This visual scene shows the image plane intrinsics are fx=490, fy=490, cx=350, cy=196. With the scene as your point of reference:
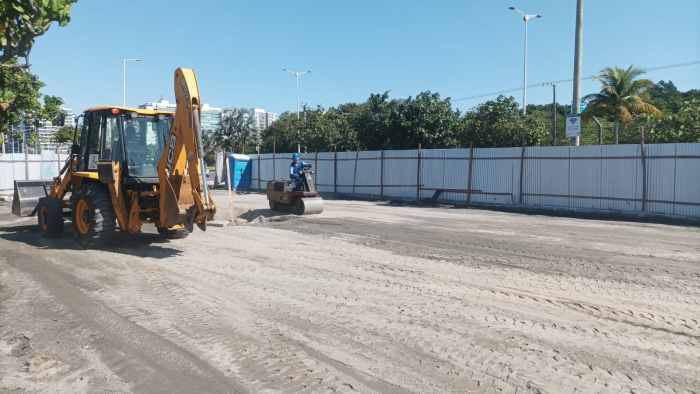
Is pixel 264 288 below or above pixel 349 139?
below

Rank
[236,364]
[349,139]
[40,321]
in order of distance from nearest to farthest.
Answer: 1. [236,364]
2. [40,321]
3. [349,139]

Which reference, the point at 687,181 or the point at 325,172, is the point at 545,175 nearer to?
the point at 687,181

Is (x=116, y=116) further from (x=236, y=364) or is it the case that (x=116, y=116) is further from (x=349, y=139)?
(x=349, y=139)

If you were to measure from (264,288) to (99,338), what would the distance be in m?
2.26

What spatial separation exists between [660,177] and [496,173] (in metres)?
5.57

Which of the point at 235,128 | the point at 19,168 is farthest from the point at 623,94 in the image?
the point at 19,168

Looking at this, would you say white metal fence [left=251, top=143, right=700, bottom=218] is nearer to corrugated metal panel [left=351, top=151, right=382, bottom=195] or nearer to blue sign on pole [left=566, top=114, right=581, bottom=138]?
corrugated metal panel [left=351, top=151, right=382, bottom=195]

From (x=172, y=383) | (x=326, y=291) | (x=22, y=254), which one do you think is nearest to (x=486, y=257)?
(x=326, y=291)

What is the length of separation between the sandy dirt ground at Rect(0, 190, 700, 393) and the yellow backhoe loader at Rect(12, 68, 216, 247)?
647mm

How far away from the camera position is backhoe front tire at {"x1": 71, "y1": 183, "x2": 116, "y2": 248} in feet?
30.1

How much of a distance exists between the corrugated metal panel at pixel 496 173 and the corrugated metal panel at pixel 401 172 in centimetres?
295

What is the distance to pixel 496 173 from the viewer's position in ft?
61.6

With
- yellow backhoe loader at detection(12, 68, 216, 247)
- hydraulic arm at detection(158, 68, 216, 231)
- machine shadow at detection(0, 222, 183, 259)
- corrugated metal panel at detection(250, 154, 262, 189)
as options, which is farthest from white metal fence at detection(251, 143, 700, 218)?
hydraulic arm at detection(158, 68, 216, 231)

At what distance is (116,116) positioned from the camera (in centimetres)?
956
